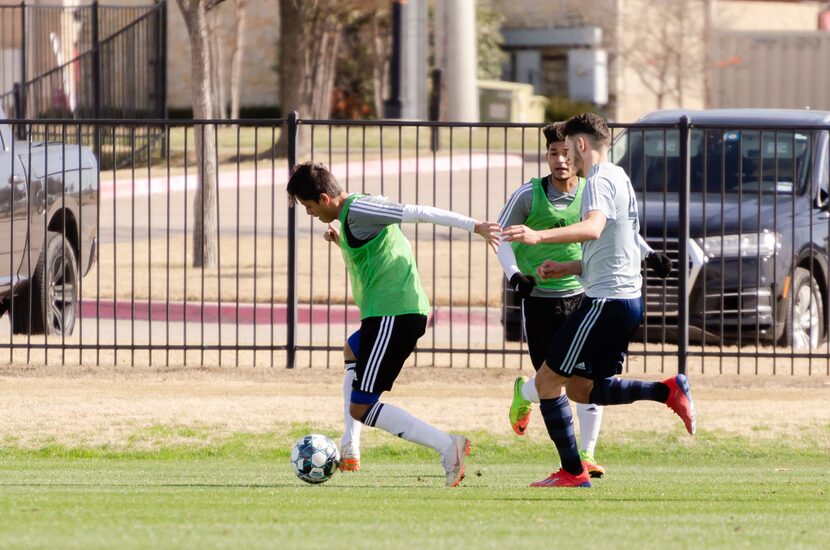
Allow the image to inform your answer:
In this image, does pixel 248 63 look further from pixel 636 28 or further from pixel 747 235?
pixel 747 235

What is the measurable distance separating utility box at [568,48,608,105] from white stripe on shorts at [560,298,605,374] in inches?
1571

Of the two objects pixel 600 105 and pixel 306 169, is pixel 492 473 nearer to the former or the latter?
pixel 306 169

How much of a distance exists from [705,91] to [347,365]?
38.9 m

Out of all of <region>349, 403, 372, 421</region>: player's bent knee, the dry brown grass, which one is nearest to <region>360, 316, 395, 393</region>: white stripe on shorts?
<region>349, 403, 372, 421</region>: player's bent knee

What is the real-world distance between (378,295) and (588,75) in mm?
40506

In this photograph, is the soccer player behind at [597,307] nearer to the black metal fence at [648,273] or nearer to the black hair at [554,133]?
the black hair at [554,133]

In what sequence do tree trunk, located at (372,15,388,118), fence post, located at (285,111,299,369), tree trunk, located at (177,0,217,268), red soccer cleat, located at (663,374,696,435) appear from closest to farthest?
red soccer cleat, located at (663,374,696,435), fence post, located at (285,111,299,369), tree trunk, located at (177,0,217,268), tree trunk, located at (372,15,388,118)

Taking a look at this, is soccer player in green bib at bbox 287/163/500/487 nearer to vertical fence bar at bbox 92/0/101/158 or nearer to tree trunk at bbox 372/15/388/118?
vertical fence bar at bbox 92/0/101/158

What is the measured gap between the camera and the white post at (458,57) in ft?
114

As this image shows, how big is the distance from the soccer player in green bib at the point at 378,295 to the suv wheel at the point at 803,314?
18.0 ft

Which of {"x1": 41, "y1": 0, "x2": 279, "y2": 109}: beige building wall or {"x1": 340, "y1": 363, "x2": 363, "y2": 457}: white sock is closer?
{"x1": 340, "y1": 363, "x2": 363, "y2": 457}: white sock

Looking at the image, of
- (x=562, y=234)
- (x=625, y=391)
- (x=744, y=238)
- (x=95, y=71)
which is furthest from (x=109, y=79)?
(x=562, y=234)

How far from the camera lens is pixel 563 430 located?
7578 mm

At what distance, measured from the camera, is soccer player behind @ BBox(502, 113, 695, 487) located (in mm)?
7320
